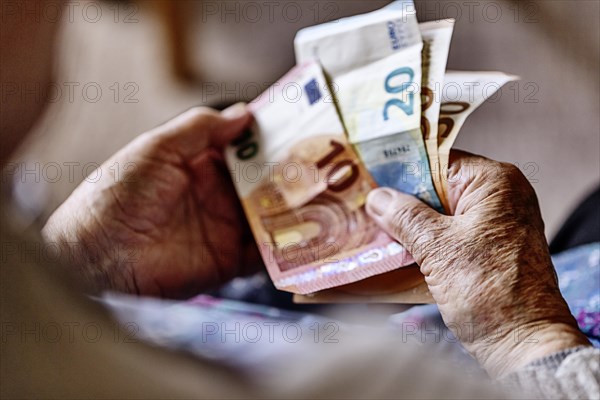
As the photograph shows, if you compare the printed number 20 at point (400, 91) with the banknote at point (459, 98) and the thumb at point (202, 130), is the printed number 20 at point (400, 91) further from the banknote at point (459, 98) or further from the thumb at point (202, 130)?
the thumb at point (202, 130)

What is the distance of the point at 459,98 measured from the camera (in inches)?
15.1

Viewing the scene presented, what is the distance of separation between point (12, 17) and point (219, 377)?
29 centimetres

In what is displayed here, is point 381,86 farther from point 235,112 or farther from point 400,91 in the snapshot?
point 235,112

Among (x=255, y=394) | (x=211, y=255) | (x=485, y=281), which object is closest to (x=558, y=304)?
(x=485, y=281)

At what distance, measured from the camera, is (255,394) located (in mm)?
211

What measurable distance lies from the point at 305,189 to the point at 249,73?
0.13 m

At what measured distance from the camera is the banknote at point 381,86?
1.33ft

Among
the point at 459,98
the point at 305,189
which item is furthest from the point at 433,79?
the point at 305,189

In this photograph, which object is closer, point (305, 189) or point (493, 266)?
point (493, 266)

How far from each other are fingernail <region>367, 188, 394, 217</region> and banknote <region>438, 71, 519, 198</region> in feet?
0.18

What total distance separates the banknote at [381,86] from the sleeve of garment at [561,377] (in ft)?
0.34

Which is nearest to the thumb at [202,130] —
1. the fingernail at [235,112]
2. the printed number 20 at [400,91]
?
the fingernail at [235,112]

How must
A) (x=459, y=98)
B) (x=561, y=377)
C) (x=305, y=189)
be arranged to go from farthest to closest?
(x=305, y=189) < (x=459, y=98) < (x=561, y=377)

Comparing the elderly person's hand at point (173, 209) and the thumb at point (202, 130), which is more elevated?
the thumb at point (202, 130)
